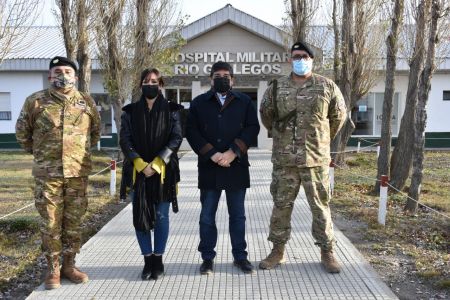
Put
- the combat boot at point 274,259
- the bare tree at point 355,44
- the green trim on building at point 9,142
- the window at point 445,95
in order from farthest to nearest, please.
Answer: the window at point 445,95 → the green trim on building at point 9,142 → the bare tree at point 355,44 → the combat boot at point 274,259

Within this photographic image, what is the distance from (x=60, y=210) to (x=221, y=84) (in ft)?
6.37

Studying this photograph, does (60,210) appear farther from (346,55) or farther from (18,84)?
(18,84)

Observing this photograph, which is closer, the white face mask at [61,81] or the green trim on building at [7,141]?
the white face mask at [61,81]

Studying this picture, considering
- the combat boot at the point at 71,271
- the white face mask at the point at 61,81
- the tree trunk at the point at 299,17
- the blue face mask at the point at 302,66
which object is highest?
the tree trunk at the point at 299,17

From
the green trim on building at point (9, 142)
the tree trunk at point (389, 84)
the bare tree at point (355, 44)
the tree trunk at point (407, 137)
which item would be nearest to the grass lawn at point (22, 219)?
the tree trunk at point (389, 84)

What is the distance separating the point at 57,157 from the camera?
4.43 meters

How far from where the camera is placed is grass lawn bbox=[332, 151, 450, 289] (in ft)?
18.3

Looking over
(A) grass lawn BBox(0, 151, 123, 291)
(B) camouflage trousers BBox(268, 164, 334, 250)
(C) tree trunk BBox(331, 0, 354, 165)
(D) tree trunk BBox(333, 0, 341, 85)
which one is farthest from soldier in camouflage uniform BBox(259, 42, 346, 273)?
(D) tree trunk BBox(333, 0, 341, 85)

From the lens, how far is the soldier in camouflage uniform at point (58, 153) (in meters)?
4.42

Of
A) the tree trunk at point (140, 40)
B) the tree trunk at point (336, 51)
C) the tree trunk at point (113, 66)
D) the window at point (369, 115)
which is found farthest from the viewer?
the window at point (369, 115)

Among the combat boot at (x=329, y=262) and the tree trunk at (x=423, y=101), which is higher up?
the tree trunk at (x=423, y=101)

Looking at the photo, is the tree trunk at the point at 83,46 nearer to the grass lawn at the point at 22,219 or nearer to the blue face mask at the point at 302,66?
the grass lawn at the point at 22,219

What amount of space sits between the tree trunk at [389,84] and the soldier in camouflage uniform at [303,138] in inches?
211

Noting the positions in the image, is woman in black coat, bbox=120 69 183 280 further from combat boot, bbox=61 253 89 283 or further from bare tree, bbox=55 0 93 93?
bare tree, bbox=55 0 93 93
